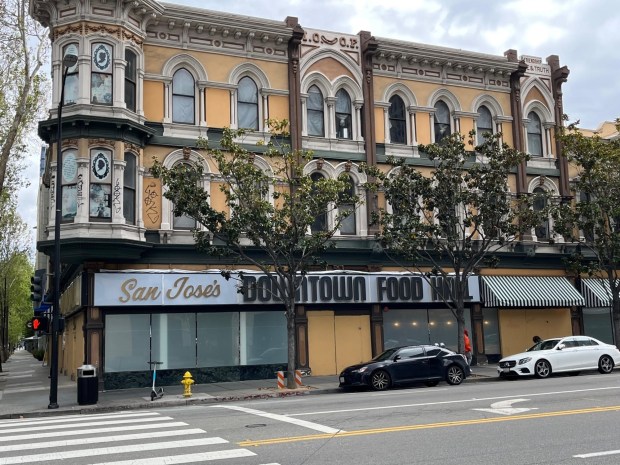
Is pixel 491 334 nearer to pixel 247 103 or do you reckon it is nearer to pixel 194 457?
pixel 247 103

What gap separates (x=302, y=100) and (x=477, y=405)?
52.3 feet

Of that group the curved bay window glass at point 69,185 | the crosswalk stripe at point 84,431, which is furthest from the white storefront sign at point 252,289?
the crosswalk stripe at point 84,431

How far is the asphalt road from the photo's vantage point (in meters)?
9.05

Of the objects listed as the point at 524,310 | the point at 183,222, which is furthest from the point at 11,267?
the point at 524,310

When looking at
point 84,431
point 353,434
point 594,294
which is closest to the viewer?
point 353,434


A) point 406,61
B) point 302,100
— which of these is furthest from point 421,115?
point 302,100

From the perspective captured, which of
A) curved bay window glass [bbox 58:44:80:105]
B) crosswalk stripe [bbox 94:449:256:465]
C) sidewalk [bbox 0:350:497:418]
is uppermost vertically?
curved bay window glass [bbox 58:44:80:105]

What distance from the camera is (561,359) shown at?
22406 millimetres

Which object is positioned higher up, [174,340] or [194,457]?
[174,340]

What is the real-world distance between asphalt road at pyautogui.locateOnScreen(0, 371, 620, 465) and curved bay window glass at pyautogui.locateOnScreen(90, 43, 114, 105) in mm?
11840

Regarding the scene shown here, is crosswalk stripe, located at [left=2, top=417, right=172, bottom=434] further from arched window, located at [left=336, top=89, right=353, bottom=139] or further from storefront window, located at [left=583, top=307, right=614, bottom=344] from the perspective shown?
storefront window, located at [left=583, top=307, right=614, bottom=344]

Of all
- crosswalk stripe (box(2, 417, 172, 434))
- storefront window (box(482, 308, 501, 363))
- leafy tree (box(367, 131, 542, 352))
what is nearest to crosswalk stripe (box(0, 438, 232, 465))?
crosswalk stripe (box(2, 417, 172, 434))

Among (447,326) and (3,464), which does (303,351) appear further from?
(3,464)

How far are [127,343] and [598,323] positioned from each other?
2091 cm
